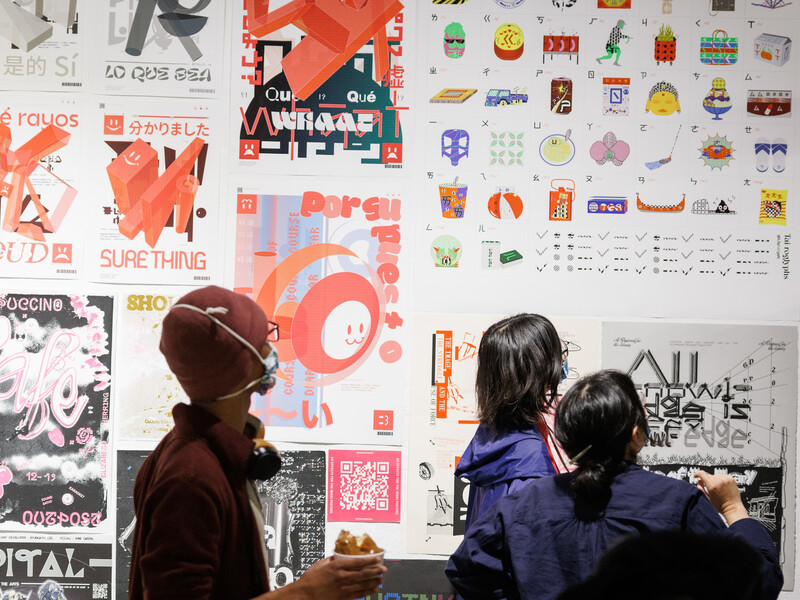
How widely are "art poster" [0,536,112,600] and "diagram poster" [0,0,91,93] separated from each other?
163 cm

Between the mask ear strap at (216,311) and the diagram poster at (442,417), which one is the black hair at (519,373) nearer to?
the diagram poster at (442,417)

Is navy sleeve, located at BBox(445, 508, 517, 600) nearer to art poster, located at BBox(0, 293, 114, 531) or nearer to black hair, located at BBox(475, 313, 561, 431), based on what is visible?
black hair, located at BBox(475, 313, 561, 431)

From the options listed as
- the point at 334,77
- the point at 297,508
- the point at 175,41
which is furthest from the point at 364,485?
the point at 175,41

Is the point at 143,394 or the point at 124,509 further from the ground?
the point at 143,394

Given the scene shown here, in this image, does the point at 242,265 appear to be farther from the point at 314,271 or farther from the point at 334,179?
the point at 334,179

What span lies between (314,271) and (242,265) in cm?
26

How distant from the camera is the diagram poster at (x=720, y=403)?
2.53 meters

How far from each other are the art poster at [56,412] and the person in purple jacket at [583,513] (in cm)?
153

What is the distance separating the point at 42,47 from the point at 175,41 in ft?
1.59

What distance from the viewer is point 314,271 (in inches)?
101

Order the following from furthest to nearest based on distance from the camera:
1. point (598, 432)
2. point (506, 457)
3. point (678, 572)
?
point (506, 457) → point (598, 432) → point (678, 572)

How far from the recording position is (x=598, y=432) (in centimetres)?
149

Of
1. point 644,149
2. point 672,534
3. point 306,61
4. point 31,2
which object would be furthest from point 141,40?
point 672,534

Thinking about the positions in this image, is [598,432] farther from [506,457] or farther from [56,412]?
[56,412]
